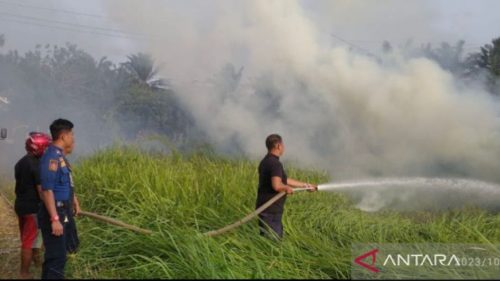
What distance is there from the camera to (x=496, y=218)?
6.69m

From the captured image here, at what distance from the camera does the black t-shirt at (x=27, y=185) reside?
5363 mm

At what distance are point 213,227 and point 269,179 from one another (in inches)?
47.0

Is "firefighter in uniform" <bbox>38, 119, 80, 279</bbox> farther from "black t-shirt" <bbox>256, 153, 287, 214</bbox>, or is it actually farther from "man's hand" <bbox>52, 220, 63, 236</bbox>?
"black t-shirt" <bbox>256, 153, 287, 214</bbox>

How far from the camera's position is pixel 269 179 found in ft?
17.6

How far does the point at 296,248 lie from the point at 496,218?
2.91m

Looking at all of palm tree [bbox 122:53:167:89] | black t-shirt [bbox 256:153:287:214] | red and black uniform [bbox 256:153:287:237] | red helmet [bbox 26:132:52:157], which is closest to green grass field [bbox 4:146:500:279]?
red and black uniform [bbox 256:153:287:237]

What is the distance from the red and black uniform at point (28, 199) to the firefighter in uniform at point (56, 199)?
0.92 metres

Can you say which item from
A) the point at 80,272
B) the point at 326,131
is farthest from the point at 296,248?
the point at 326,131

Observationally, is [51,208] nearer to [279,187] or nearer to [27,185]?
[27,185]

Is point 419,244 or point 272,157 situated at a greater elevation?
point 272,157

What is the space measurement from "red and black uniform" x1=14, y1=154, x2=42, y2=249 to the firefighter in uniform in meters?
0.92

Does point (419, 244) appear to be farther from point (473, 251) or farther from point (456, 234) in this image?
point (456, 234)

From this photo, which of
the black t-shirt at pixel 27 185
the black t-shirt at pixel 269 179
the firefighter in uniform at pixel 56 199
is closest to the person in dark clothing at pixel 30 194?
the black t-shirt at pixel 27 185

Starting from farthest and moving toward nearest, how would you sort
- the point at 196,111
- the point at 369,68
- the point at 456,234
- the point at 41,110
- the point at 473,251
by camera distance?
the point at 41,110 → the point at 196,111 → the point at 369,68 → the point at 456,234 → the point at 473,251
